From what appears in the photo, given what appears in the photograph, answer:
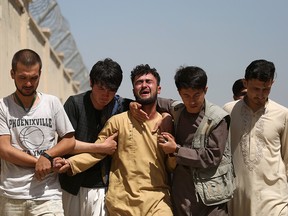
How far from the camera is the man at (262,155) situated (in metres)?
5.11

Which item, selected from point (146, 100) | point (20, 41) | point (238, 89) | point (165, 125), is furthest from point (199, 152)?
point (20, 41)

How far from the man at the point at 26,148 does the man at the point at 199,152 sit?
3.19ft

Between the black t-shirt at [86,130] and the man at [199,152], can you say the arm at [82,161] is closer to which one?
the black t-shirt at [86,130]

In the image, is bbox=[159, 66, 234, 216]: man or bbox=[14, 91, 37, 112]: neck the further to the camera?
bbox=[159, 66, 234, 216]: man

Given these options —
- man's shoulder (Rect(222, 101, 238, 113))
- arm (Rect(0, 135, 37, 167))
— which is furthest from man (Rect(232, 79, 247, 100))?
arm (Rect(0, 135, 37, 167))

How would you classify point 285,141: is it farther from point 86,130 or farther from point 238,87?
point 238,87

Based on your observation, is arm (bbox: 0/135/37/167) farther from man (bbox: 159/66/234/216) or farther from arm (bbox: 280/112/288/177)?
arm (bbox: 280/112/288/177)

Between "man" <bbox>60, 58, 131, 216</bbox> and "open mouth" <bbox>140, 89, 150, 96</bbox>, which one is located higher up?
"open mouth" <bbox>140, 89, 150, 96</bbox>

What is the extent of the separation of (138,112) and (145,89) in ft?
0.68

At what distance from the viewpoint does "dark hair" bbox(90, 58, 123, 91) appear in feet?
16.5

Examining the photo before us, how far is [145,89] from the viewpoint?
5062 millimetres

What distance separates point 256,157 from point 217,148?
0.53 metres

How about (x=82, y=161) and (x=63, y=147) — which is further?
(x=82, y=161)

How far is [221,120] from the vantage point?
4.85 metres
